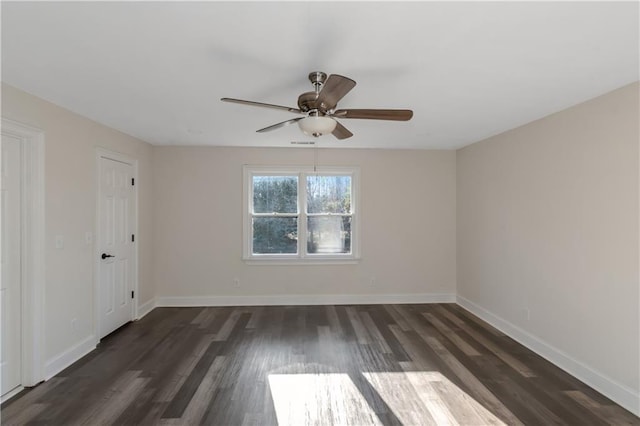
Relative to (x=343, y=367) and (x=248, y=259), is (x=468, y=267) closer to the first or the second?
(x=343, y=367)

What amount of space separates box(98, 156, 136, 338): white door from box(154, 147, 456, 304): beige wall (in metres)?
0.65

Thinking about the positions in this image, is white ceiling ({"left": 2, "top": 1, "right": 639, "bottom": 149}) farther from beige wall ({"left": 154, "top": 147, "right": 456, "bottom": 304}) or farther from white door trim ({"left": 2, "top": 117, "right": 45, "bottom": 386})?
beige wall ({"left": 154, "top": 147, "right": 456, "bottom": 304})

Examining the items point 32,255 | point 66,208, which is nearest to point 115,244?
point 66,208

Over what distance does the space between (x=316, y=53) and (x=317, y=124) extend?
415 mm

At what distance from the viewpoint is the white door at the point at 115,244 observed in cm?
357

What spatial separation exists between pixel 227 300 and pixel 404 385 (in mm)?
3041

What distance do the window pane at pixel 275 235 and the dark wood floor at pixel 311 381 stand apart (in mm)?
1249

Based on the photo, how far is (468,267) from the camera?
4.69 meters

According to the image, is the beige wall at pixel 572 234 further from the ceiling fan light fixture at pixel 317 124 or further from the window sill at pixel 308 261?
the ceiling fan light fixture at pixel 317 124

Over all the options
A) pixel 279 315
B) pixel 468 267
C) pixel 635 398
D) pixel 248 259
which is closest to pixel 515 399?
pixel 635 398

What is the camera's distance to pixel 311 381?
2.73 m

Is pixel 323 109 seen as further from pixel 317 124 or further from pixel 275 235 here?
pixel 275 235

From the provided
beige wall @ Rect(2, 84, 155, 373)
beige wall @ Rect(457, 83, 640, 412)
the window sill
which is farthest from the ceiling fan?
the window sill

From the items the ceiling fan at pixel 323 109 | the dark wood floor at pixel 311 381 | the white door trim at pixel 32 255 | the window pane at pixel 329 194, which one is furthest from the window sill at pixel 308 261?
the ceiling fan at pixel 323 109
